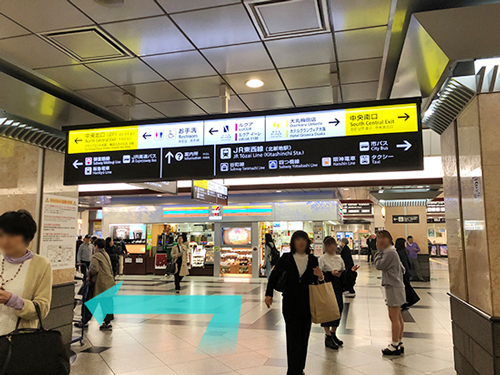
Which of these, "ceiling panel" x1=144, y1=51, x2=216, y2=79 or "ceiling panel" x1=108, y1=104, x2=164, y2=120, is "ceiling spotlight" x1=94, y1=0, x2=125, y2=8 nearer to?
"ceiling panel" x1=144, y1=51, x2=216, y2=79

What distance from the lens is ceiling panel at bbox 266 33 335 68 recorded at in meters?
3.49

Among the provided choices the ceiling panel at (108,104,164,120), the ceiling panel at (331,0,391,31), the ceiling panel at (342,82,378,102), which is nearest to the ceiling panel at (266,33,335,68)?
the ceiling panel at (331,0,391,31)

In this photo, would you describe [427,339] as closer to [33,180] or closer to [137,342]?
[137,342]

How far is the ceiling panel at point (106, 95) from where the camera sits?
461cm

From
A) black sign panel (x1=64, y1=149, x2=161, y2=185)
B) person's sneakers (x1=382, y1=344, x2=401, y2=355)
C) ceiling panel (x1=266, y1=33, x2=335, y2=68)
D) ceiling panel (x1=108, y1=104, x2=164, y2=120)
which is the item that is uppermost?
ceiling panel (x1=266, y1=33, x2=335, y2=68)

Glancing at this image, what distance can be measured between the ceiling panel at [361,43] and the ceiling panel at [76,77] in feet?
8.07

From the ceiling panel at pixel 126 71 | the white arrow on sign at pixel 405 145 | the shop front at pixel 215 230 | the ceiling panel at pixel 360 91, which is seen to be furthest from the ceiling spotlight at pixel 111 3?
the shop front at pixel 215 230

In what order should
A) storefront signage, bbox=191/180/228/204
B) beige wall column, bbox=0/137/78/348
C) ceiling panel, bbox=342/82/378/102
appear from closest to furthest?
beige wall column, bbox=0/137/78/348 < ceiling panel, bbox=342/82/378/102 < storefront signage, bbox=191/180/228/204

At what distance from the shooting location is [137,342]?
18.1 ft

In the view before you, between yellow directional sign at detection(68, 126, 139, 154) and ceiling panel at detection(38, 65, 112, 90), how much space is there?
52 cm

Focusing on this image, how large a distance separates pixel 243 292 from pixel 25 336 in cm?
865

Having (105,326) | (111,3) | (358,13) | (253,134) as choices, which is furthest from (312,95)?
(105,326)

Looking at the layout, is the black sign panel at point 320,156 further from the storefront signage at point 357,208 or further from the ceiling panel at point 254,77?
the storefront signage at point 357,208

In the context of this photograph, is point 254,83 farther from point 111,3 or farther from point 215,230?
point 215,230
